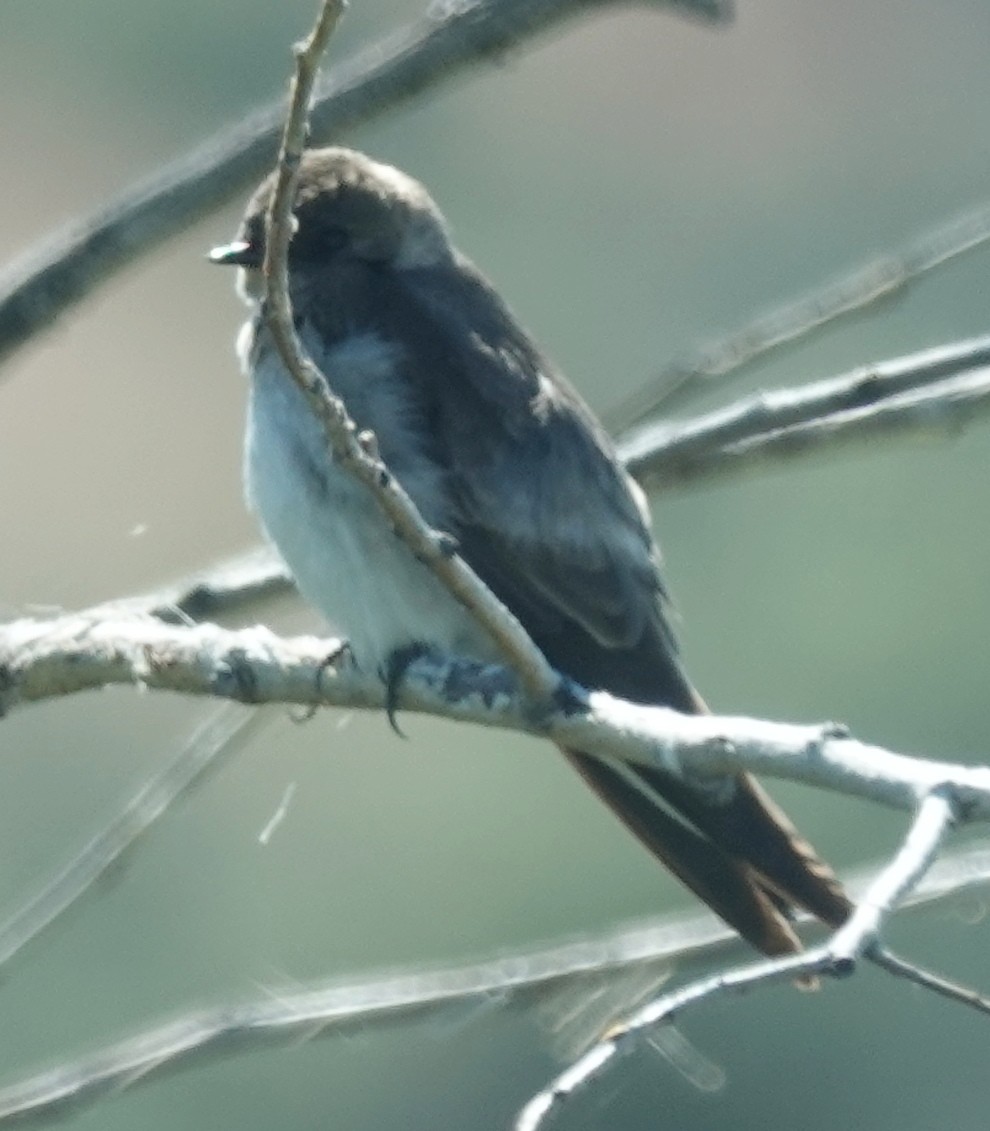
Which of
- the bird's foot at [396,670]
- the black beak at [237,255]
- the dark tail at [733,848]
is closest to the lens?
the bird's foot at [396,670]

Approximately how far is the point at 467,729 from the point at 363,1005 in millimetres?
18539

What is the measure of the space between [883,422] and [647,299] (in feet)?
68.5

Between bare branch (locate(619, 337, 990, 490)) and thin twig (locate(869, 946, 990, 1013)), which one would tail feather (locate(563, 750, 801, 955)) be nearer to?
bare branch (locate(619, 337, 990, 490))

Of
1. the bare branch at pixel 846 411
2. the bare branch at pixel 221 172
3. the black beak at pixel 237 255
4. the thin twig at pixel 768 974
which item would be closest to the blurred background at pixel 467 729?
the black beak at pixel 237 255

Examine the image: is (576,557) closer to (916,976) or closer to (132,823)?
(132,823)

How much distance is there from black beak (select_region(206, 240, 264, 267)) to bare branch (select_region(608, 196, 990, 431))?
0.68 metres

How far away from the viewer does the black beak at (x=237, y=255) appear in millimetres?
4922

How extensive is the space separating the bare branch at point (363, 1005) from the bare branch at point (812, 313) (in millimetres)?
877

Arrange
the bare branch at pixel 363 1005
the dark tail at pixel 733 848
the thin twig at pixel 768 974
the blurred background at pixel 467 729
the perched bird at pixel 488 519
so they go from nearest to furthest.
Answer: the thin twig at pixel 768 974 < the bare branch at pixel 363 1005 < the dark tail at pixel 733 848 < the perched bird at pixel 488 519 < the blurred background at pixel 467 729

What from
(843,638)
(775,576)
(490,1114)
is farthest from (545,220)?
(490,1114)

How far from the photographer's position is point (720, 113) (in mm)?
31797

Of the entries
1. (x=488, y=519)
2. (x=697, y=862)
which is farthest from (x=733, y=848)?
(x=488, y=519)

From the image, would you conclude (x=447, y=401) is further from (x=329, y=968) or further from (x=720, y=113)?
(x=720, y=113)

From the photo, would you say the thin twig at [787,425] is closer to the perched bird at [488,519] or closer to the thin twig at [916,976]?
the perched bird at [488,519]
